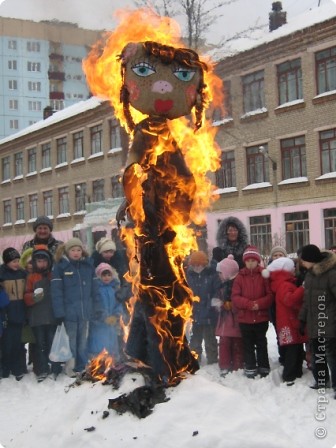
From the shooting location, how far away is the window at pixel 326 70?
1992 cm

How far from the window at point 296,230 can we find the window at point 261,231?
75 cm

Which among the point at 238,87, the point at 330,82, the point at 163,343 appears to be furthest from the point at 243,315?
the point at 238,87

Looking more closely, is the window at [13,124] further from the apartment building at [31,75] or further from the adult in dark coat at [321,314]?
the adult in dark coat at [321,314]

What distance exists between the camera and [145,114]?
538cm

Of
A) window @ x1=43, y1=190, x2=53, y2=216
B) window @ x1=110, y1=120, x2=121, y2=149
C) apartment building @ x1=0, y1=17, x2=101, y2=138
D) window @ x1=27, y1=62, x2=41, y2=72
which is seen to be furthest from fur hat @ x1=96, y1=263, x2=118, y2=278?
window @ x1=27, y1=62, x2=41, y2=72

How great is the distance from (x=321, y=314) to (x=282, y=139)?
16349 mm

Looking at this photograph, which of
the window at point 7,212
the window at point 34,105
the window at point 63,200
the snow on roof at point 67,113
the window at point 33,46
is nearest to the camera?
the snow on roof at point 67,113

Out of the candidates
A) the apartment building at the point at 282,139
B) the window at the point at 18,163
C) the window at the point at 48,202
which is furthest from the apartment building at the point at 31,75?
the apartment building at the point at 282,139

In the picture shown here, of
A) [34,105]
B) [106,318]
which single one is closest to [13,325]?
[106,318]

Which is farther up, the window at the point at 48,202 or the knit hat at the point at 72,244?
the window at the point at 48,202

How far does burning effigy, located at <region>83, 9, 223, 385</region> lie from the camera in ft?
17.0

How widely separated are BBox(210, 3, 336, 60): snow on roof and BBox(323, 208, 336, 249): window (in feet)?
20.8

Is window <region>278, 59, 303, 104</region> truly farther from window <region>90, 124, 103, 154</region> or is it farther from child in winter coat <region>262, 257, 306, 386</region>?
child in winter coat <region>262, 257, 306, 386</region>

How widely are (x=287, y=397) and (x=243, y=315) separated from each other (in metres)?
1.18
